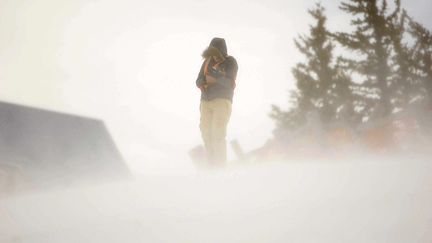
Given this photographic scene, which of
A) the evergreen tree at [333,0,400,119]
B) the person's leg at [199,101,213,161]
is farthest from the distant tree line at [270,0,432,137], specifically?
the person's leg at [199,101,213,161]

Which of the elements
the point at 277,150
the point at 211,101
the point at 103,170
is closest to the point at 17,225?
the point at 211,101

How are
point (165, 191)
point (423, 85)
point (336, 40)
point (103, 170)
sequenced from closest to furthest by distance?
point (165, 191)
point (423, 85)
point (336, 40)
point (103, 170)

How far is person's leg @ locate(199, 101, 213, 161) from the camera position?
163 inches

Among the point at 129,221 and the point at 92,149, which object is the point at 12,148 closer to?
the point at 92,149

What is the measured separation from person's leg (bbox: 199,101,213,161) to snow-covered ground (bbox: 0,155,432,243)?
2476mm

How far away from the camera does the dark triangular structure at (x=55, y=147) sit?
16672 millimetres

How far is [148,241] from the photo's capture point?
3.50ft

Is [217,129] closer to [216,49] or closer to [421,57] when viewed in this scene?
[216,49]

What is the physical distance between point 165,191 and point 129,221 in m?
0.56

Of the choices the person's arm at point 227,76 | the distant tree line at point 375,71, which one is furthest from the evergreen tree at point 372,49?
the person's arm at point 227,76

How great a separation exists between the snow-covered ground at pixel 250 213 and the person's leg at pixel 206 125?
248 centimetres

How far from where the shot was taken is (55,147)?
1978 centimetres

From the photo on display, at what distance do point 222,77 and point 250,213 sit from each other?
2.82 m

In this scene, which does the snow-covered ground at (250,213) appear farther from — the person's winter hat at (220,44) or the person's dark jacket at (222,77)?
the person's winter hat at (220,44)
